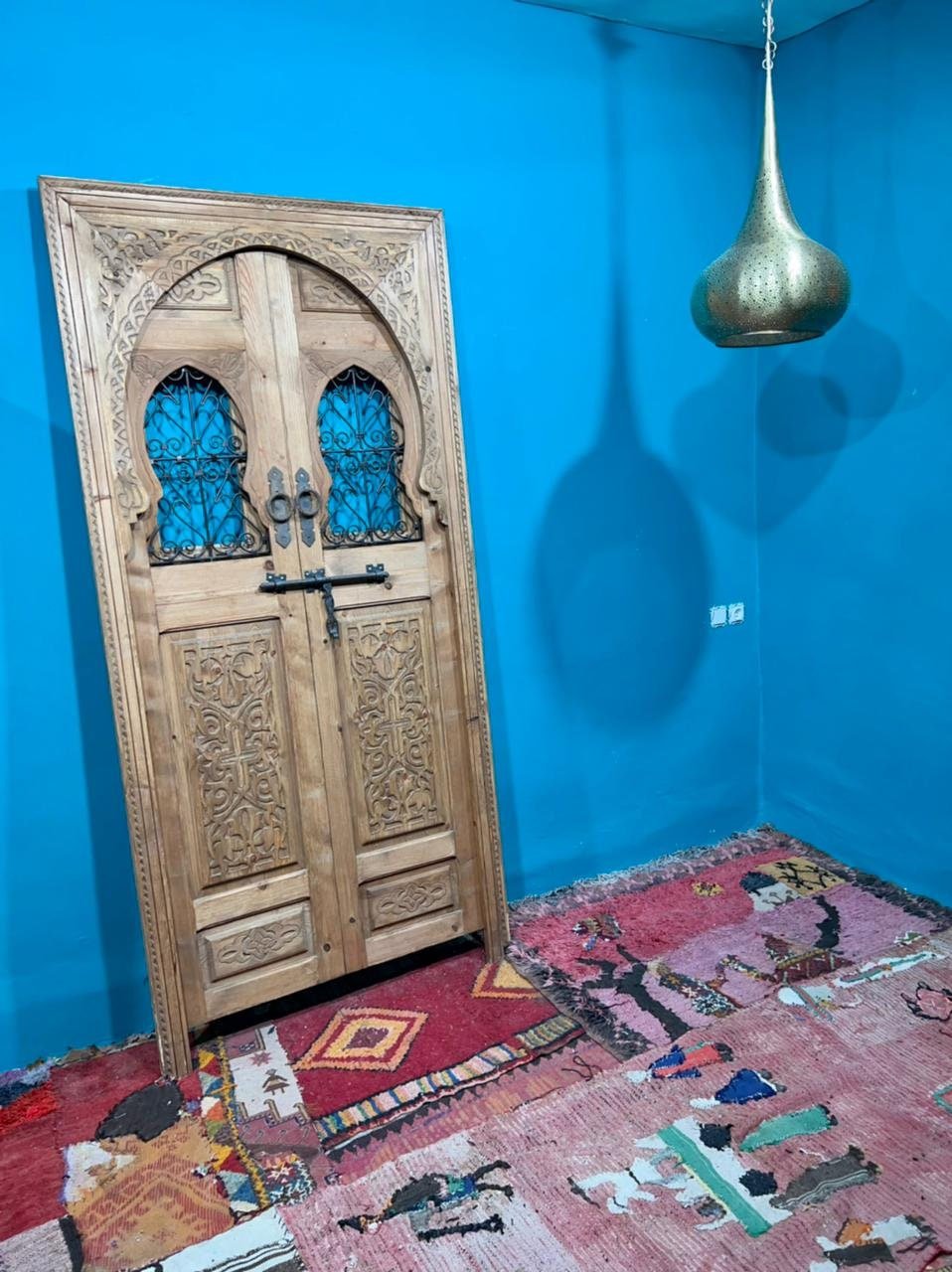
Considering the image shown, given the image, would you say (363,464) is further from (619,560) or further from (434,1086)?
(434,1086)

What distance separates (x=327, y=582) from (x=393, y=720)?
0.43m

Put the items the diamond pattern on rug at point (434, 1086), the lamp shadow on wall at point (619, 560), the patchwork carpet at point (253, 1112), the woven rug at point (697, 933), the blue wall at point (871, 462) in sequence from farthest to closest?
the lamp shadow on wall at point (619, 560)
the blue wall at point (871, 462)
the woven rug at point (697, 933)
the diamond pattern on rug at point (434, 1086)
the patchwork carpet at point (253, 1112)

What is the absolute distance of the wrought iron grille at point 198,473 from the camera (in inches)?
87.7

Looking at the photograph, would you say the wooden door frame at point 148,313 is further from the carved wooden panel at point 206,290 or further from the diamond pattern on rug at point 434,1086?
the diamond pattern on rug at point 434,1086

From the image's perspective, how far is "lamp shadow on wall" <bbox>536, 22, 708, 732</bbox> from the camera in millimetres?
2883

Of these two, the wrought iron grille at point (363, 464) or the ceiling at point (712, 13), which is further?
the ceiling at point (712, 13)

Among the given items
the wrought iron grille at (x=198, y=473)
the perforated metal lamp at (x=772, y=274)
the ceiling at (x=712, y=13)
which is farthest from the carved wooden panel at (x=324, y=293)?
the ceiling at (x=712, y=13)

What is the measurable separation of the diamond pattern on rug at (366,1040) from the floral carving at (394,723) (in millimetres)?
469

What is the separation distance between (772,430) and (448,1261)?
2.64 metres

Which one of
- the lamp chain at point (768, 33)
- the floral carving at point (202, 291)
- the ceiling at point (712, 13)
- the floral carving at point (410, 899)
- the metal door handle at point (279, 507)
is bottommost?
the floral carving at point (410, 899)

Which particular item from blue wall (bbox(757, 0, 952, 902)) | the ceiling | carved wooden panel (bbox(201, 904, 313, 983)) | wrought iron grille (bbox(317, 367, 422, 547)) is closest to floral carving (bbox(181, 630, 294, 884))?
carved wooden panel (bbox(201, 904, 313, 983))

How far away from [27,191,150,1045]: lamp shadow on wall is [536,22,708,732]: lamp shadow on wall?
1.33 metres

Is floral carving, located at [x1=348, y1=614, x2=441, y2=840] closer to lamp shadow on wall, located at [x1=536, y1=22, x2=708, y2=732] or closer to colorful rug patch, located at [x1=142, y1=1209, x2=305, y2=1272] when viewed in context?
lamp shadow on wall, located at [x1=536, y1=22, x2=708, y2=732]

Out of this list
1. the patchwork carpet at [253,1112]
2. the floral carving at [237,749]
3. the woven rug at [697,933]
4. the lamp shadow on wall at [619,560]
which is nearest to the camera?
the patchwork carpet at [253,1112]
